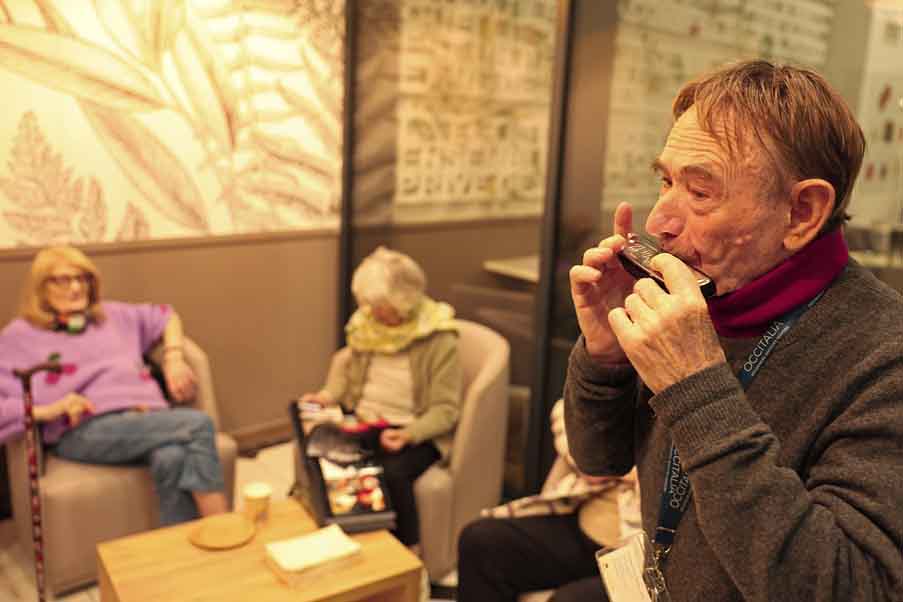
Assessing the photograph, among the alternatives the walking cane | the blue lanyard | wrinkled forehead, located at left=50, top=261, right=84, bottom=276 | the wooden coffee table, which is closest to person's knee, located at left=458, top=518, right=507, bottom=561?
the wooden coffee table

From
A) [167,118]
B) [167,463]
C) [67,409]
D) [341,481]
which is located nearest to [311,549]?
Result: [341,481]

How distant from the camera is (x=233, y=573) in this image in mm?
1762

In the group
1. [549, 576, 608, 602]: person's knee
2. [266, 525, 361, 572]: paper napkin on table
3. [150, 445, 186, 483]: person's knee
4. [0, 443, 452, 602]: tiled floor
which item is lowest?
[0, 443, 452, 602]: tiled floor

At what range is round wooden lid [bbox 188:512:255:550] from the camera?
1864 mm

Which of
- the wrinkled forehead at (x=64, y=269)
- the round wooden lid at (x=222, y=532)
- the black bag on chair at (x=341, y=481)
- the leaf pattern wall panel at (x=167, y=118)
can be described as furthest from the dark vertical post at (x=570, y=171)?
the wrinkled forehead at (x=64, y=269)

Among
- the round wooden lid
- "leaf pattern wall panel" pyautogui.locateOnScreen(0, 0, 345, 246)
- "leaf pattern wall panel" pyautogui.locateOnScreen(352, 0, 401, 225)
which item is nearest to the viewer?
the round wooden lid

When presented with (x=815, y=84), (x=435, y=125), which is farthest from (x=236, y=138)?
(x=815, y=84)

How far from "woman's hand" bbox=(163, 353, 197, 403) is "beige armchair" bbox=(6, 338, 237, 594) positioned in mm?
307

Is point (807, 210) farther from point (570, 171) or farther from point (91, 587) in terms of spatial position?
point (91, 587)

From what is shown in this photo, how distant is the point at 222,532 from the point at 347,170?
202 centimetres

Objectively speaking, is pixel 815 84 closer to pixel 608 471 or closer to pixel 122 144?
pixel 608 471

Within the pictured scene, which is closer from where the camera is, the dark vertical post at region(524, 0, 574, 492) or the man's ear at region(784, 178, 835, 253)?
the man's ear at region(784, 178, 835, 253)

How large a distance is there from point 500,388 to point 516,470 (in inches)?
22.6

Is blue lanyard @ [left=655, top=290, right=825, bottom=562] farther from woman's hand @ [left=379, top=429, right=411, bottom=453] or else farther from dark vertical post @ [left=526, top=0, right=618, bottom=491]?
dark vertical post @ [left=526, top=0, right=618, bottom=491]
